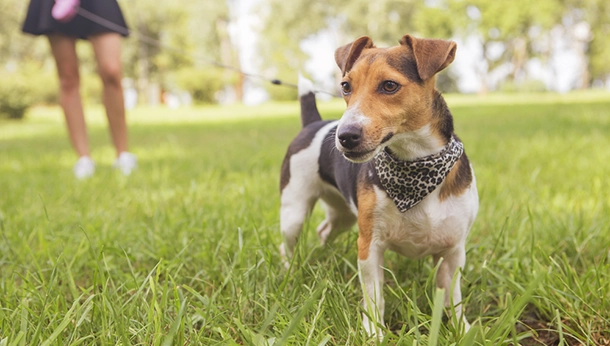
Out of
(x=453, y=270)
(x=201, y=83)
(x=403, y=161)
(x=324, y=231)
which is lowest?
(x=201, y=83)

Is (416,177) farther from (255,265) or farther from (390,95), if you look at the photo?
(255,265)

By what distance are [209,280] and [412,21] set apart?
42.5 meters

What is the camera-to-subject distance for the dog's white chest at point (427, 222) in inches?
78.5

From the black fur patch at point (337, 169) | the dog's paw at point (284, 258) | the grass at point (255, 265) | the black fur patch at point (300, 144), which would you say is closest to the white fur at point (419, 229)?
the grass at point (255, 265)

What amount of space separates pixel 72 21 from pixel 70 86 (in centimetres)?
68

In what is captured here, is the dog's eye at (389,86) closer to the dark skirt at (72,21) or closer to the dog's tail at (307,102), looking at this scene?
the dog's tail at (307,102)

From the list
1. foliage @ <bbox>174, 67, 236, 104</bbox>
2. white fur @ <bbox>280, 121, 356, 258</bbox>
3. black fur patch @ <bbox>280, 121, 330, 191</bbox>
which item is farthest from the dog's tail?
foliage @ <bbox>174, 67, 236, 104</bbox>

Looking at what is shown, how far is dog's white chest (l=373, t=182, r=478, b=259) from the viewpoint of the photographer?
2.00 m

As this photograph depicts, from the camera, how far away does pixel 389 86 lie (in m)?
1.89

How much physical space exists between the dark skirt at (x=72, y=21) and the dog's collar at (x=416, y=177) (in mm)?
3805

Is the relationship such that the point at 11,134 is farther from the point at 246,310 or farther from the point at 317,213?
the point at 246,310

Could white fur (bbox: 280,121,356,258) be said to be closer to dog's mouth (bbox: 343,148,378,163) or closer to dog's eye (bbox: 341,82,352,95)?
dog's eye (bbox: 341,82,352,95)

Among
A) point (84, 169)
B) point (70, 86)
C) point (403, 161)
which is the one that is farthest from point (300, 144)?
point (70, 86)

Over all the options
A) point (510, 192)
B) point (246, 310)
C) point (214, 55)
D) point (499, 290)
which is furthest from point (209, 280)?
point (214, 55)
